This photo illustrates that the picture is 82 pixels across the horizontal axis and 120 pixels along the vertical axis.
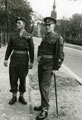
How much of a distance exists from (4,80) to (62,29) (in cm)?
8221

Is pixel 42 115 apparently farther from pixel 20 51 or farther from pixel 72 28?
pixel 72 28

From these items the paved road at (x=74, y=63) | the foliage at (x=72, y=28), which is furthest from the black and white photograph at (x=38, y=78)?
the foliage at (x=72, y=28)

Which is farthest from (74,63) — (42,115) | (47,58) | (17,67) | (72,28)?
(72,28)

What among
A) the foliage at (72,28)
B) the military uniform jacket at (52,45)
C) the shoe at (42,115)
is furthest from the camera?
the foliage at (72,28)

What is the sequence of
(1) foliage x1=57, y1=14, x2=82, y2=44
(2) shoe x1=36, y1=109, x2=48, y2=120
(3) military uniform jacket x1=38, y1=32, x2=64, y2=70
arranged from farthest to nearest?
(1) foliage x1=57, y1=14, x2=82, y2=44, (3) military uniform jacket x1=38, y1=32, x2=64, y2=70, (2) shoe x1=36, y1=109, x2=48, y2=120

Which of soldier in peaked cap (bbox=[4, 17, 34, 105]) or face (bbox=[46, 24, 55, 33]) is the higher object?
face (bbox=[46, 24, 55, 33])

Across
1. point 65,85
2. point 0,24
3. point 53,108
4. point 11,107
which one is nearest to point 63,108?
point 53,108

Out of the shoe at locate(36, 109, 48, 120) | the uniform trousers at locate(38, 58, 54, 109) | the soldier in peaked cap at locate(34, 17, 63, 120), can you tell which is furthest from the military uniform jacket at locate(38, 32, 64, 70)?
the shoe at locate(36, 109, 48, 120)

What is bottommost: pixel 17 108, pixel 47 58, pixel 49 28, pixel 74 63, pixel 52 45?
pixel 74 63

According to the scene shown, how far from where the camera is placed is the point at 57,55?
514cm

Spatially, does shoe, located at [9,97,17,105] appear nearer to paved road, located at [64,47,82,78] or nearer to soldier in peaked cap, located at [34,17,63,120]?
soldier in peaked cap, located at [34,17,63,120]

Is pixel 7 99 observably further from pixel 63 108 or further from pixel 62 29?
pixel 62 29

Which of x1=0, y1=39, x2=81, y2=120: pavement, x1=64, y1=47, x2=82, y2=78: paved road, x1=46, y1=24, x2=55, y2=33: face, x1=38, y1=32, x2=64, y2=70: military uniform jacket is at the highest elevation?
x1=46, y1=24, x2=55, y2=33: face

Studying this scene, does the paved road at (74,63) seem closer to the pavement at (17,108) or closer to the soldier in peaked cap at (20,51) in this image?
the pavement at (17,108)
